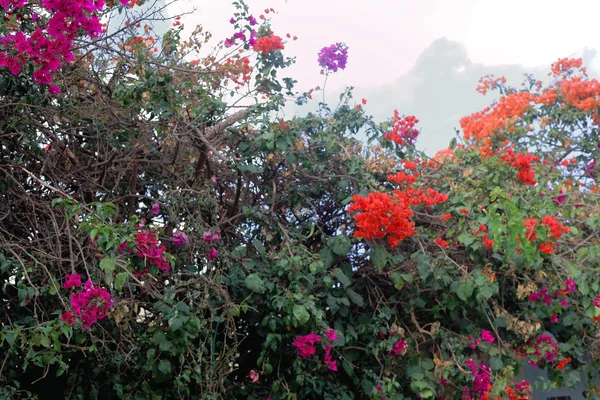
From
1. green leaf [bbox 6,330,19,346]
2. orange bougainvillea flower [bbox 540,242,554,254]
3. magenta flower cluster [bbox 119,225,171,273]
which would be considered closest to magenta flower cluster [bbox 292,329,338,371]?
magenta flower cluster [bbox 119,225,171,273]

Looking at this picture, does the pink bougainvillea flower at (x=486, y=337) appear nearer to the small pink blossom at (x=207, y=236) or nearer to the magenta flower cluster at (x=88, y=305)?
the small pink blossom at (x=207, y=236)

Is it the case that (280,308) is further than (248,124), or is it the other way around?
(248,124)

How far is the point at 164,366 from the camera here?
263 cm

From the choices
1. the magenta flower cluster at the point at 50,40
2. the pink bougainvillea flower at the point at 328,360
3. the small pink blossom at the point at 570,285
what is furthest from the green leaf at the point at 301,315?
the small pink blossom at the point at 570,285

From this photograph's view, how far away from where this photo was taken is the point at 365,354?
10.8 feet

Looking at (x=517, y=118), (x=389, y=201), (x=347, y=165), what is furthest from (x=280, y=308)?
(x=517, y=118)

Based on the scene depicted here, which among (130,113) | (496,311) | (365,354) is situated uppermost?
(130,113)

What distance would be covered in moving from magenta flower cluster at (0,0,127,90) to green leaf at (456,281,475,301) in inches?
78.2

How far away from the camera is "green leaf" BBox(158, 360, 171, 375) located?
2.62 m

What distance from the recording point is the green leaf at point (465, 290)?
2990 mm

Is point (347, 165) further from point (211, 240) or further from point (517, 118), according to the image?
point (517, 118)

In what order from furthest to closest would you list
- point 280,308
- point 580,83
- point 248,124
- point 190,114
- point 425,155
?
1. point 580,83
2. point 425,155
3. point 248,124
4. point 190,114
5. point 280,308

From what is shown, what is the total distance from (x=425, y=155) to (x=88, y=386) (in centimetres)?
219

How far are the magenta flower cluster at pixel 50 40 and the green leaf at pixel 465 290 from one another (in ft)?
6.52
